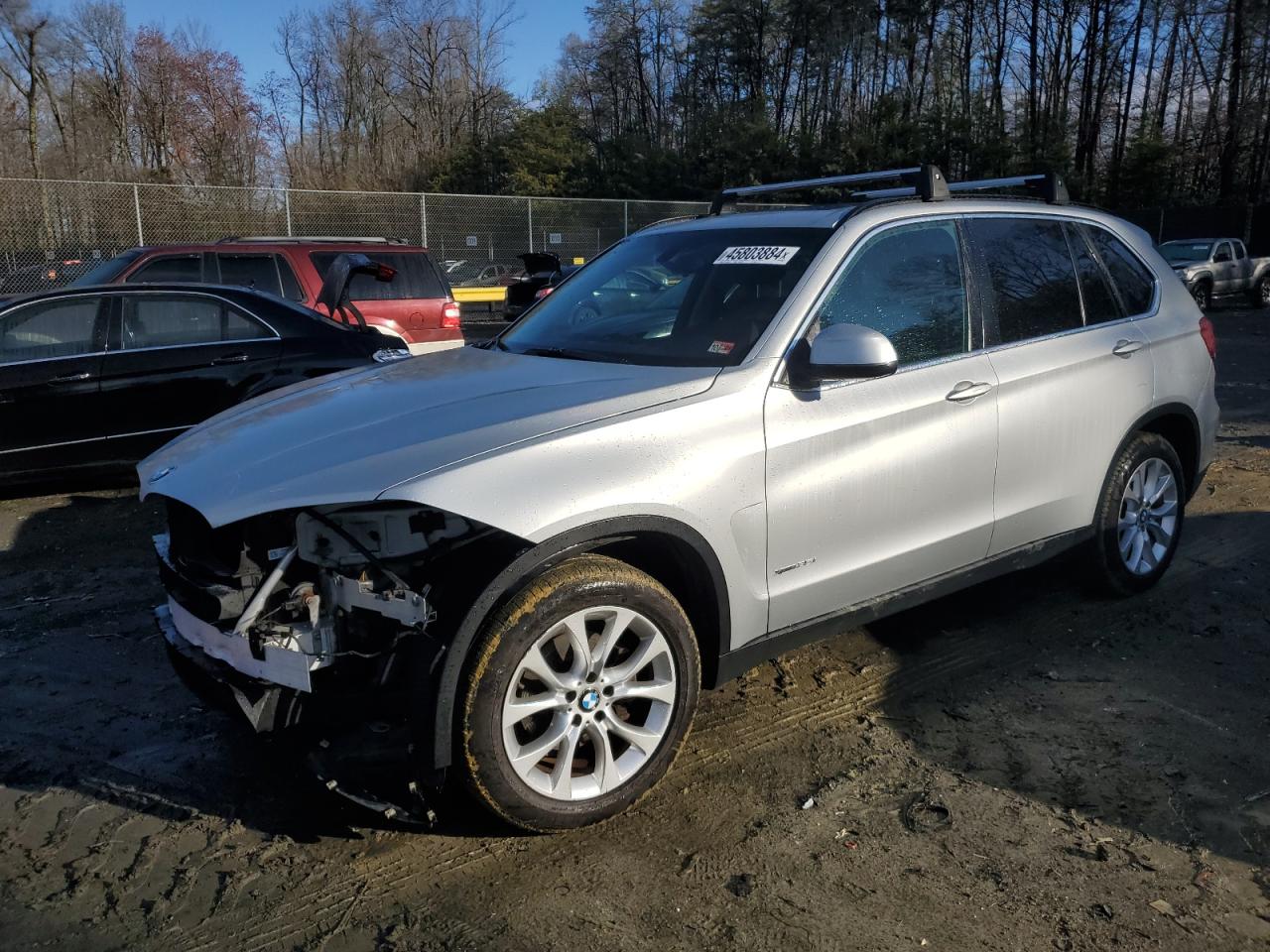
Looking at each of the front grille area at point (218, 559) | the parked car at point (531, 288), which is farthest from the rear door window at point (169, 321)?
the front grille area at point (218, 559)

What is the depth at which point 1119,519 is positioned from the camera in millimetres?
4527

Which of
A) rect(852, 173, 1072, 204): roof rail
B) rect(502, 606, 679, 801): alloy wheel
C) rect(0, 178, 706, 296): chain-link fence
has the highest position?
rect(0, 178, 706, 296): chain-link fence

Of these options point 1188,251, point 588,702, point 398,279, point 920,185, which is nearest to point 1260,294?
point 1188,251

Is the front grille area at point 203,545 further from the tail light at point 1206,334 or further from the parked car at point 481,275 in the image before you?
the parked car at point 481,275

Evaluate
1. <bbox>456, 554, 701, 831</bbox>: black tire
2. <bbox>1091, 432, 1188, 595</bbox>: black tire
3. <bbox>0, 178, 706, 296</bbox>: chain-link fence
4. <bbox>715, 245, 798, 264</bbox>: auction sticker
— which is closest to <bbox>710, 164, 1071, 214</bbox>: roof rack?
<bbox>715, 245, 798, 264</bbox>: auction sticker

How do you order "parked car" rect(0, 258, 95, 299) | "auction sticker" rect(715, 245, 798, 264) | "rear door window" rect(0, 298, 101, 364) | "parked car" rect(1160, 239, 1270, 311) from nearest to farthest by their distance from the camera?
"auction sticker" rect(715, 245, 798, 264) < "rear door window" rect(0, 298, 101, 364) < "parked car" rect(0, 258, 95, 299) < "parked car" rect(1160, 239, 1270, 311)

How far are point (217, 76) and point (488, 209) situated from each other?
89.6 ft

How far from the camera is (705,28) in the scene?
171 ft

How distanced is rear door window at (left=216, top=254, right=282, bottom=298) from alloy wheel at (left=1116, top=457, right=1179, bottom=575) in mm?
8468

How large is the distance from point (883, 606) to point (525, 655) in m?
1.49

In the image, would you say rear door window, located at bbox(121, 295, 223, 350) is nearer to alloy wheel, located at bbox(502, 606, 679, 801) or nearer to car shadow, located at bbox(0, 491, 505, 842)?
car shadow, located at bbox(0, 491, 505, 842)

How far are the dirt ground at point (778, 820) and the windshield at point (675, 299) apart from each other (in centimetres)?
139

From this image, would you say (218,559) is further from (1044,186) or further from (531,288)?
(531,288)

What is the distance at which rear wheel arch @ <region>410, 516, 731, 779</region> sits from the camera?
2.61 m
